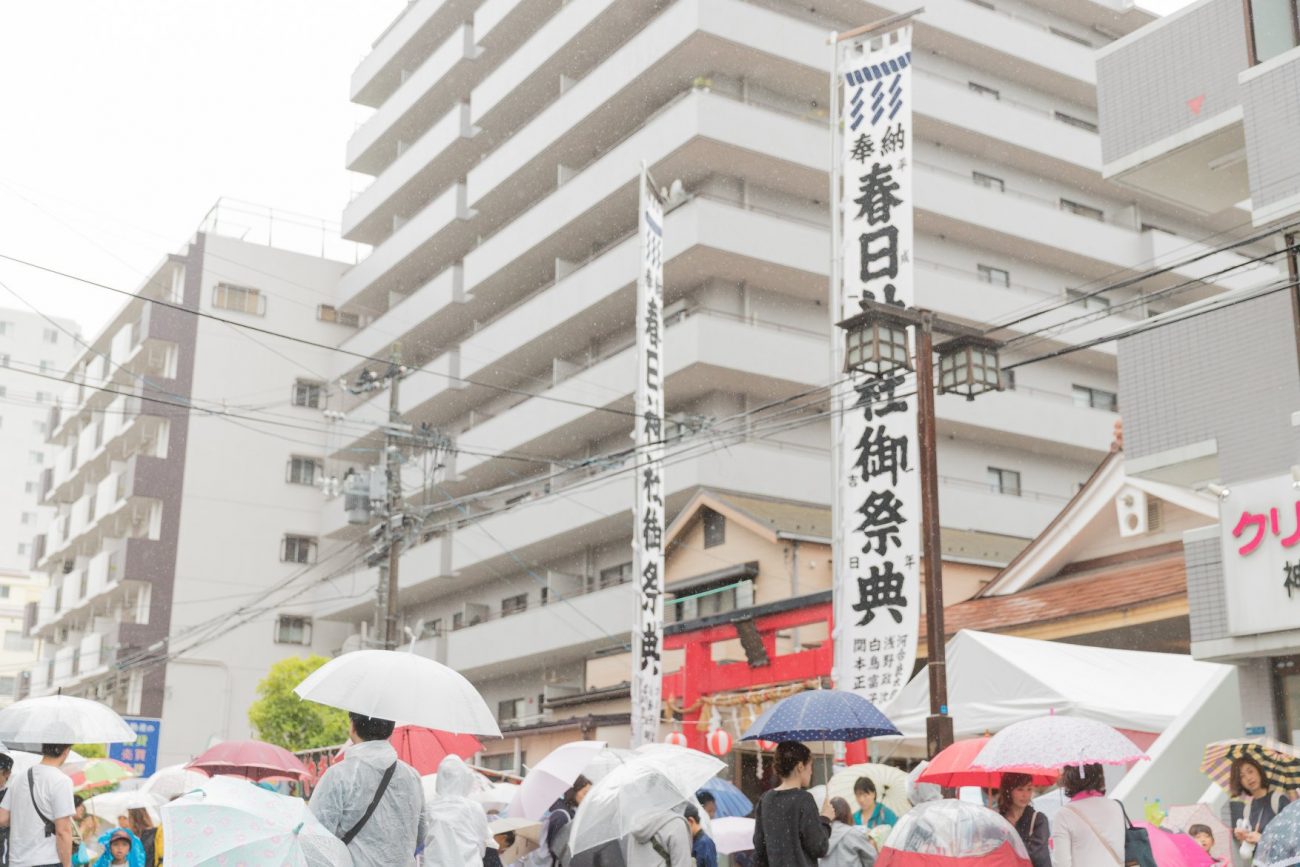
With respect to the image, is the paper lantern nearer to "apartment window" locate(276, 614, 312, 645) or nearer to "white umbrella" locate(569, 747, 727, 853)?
"white umbrella" locate(569, 747, 727, 853)

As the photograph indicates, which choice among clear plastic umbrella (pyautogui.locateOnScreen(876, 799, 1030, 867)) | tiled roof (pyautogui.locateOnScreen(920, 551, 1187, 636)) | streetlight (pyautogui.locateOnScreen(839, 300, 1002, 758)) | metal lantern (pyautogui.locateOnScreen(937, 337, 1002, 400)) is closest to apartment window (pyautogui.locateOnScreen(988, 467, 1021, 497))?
tiled roof (pyautogui.locateOnScreen(920, 551, 1187, 636))

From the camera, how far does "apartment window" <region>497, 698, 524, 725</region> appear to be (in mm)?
38719

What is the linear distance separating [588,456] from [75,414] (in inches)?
1229

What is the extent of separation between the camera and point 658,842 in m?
7.73

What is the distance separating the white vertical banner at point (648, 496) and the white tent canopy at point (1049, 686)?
4283mm

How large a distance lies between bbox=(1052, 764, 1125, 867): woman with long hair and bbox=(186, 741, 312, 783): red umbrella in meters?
7.49

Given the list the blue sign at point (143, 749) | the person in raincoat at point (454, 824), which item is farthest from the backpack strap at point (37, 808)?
the blue sign at point (143, 749)

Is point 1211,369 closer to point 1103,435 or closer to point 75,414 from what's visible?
point 1103,435

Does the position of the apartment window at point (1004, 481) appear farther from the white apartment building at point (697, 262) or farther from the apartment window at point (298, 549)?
the apartment window at point (298, 549)

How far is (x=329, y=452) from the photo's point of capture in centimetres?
5012

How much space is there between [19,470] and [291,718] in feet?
216

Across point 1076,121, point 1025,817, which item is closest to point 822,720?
point 1025,817

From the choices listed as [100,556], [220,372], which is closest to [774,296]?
[220,372]

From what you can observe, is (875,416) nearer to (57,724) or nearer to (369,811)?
(57,724)
